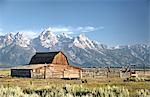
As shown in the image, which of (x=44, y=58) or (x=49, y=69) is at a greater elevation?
(x=44, y=58)

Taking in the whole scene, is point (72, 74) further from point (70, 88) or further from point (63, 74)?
point (70, 88)

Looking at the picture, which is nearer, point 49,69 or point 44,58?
point 49,69

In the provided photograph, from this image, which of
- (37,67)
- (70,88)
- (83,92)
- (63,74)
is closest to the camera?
(83,92)

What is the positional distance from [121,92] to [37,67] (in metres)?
40.0

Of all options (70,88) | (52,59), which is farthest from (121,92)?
(52,59)

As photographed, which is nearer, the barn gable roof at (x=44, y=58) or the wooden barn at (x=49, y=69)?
the wooden barn at (x=49, y=69)

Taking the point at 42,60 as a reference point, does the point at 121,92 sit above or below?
below

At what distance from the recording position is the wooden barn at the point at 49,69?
208 ft

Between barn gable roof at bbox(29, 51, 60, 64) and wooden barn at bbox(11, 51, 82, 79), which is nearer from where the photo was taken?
wooden barn at bbox(11, 51, 82, 79)

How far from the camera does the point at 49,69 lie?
216 feet

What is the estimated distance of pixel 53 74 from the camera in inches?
2579

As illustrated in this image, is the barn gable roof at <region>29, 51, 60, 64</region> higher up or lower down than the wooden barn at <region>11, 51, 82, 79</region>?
higher up

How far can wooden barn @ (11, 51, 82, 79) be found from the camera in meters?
63.4

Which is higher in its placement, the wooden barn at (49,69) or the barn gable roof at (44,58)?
the barn gable roof at (44,58)
